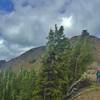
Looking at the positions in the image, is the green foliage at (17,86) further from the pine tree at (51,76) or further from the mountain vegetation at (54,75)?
the pine tree at (51,76)

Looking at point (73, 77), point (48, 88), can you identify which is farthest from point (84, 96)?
point (48, 88)

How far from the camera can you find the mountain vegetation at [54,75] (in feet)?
240

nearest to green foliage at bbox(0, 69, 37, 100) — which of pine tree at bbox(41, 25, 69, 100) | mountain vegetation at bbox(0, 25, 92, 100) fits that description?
mountain vegetation at bbox(0, 25, 92, 100)

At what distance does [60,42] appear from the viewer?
306 feet

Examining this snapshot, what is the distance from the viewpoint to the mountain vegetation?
240ft

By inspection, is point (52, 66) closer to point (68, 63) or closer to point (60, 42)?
point (68, 63)

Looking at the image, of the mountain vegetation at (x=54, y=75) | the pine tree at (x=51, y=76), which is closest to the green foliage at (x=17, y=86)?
the mountain vegetation at (x=54, y=75)

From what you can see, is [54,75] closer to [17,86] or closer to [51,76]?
[51,76]

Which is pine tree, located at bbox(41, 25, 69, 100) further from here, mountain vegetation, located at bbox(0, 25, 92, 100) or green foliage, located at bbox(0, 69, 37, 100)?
green foliage, located at bbox(0, 69, 37, 100)

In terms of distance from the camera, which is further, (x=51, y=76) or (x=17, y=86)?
(x=17, y=86)

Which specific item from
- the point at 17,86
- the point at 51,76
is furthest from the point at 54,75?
the point at 17,86

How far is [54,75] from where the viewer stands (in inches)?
2931

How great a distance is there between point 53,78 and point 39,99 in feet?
17.7

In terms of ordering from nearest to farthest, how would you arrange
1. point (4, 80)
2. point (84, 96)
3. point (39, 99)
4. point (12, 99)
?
1. point (39, 99)
2. point (84, 96)
3. point (12, 99)
4. point (4, 80)
